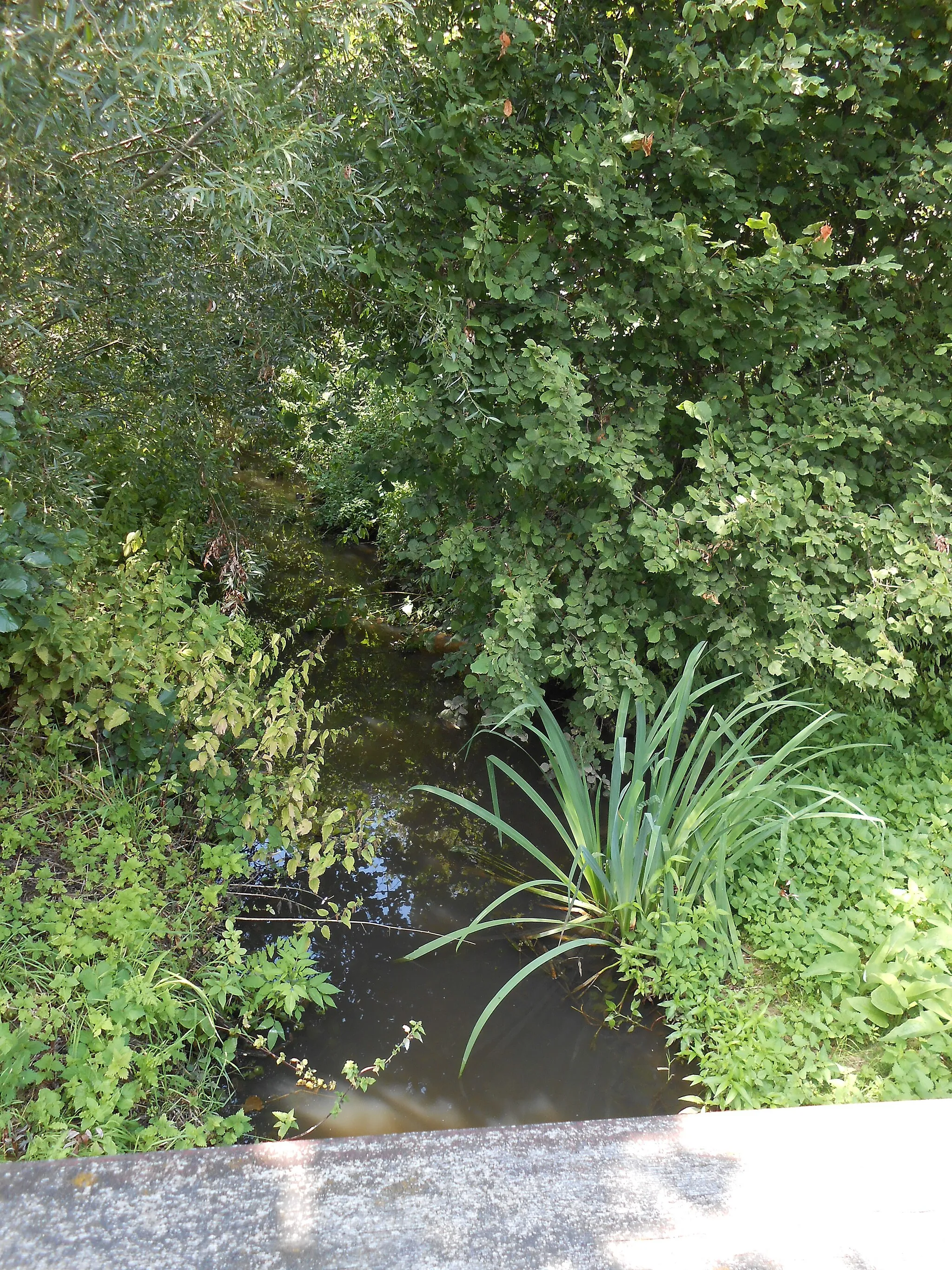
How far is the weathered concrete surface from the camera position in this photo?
Result: 4.43 ft

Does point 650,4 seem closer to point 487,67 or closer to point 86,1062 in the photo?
point 487,67

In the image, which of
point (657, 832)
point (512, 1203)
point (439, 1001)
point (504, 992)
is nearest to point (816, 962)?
point (657, 832)

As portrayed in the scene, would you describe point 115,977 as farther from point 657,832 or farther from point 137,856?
point 657,832

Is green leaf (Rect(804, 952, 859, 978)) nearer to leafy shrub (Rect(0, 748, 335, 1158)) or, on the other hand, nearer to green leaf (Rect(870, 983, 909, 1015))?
green leaf (Rect(870, 983, 909, 1015))

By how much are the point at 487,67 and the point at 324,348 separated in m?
1.36

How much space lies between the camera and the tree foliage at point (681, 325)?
2.86 metres

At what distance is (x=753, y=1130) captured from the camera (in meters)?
1.64

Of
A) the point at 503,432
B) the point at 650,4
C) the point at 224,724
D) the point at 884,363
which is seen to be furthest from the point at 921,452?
the point at 224,724

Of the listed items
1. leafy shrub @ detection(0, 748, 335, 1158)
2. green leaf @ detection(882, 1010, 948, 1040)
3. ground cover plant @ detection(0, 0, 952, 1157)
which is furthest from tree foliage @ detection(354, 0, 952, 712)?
leafy shrub @ detection(0, 748, 335, 1158)

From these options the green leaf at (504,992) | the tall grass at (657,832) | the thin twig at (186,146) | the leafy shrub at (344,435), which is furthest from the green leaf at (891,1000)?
the thin twig at (186,146)

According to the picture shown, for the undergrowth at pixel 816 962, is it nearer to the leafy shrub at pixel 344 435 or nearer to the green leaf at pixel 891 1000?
the green leaf at pixel 891 1000

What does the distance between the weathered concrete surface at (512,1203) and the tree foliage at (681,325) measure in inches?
69.8

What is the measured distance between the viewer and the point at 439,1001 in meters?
2.70

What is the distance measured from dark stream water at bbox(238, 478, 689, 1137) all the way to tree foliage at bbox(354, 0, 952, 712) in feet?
2.36
